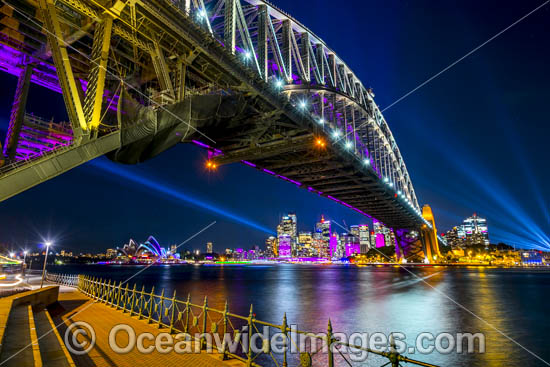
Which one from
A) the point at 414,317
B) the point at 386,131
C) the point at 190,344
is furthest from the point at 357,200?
the point at 190,344

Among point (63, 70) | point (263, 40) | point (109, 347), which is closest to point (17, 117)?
point (63, 70)

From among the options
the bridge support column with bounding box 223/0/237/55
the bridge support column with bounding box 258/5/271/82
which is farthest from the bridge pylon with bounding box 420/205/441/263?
the bridge support column with bounding box 223/0/237/55

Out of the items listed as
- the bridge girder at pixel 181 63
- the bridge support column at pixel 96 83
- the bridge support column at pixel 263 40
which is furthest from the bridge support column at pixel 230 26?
the bridge support column at pixel 96 83

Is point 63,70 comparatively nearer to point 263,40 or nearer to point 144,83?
point 144,83

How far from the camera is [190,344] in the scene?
1004 centimetres

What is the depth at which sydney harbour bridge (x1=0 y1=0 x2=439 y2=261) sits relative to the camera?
444 inches

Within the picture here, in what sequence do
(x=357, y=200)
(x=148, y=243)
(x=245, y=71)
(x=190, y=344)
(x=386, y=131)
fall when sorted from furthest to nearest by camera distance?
(x=148, y=243) → (x=386, y=131) → (x=357, y=200) → (x=245, y=71) → (x=190, y=344)

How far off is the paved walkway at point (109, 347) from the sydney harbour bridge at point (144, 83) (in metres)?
5.55

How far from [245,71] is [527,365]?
20.1 meters

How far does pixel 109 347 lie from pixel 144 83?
1344 cm

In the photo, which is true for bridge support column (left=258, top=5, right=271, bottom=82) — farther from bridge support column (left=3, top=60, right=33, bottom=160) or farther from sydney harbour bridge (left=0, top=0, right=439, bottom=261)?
bridge support column (left=3, top=60, right=33, bottom=160)

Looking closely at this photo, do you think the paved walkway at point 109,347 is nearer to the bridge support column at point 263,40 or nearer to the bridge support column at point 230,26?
the bridge support column at point 230,26

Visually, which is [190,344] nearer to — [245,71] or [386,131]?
[245,71]

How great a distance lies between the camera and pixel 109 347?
388 inches
